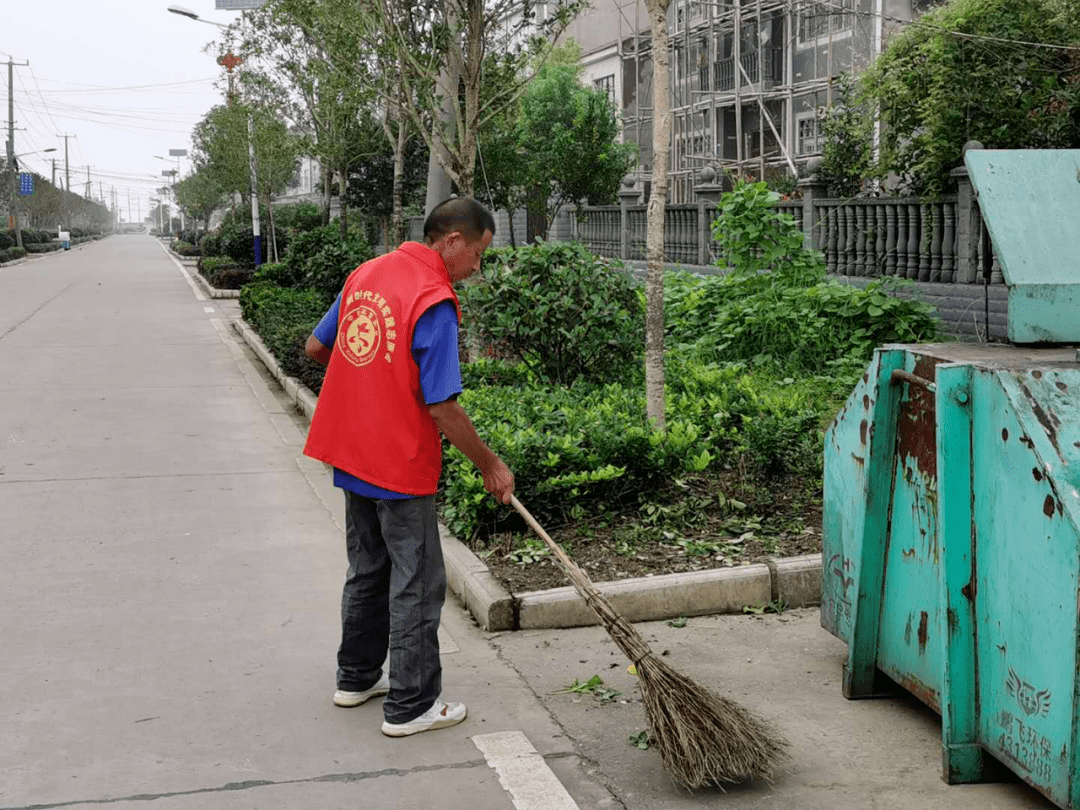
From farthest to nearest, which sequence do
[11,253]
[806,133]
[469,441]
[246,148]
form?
[11,253], [246,148], [806,133], [469,441]

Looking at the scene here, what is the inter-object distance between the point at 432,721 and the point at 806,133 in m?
22.8

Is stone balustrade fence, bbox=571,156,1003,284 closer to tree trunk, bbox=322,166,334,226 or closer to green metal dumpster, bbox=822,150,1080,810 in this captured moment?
green metal dumpster, bbox=822,150,1080,810

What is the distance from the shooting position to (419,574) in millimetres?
3930

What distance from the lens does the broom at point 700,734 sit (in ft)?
11.5

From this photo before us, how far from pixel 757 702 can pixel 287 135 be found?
25993 millimetres

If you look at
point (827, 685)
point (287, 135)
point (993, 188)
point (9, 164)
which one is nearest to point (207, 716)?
point (827, 685)

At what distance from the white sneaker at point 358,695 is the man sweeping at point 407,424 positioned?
0.18 metres

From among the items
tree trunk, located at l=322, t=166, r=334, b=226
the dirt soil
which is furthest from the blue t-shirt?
tree trunk, located at l=322, t=166, r=334, b=226

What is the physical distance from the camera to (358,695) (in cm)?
423

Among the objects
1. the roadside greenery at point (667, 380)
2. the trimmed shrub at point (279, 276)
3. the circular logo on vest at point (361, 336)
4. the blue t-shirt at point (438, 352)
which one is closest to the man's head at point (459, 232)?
the blue t-shirt at point (438, 352)

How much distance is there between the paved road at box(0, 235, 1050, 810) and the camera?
3572mm

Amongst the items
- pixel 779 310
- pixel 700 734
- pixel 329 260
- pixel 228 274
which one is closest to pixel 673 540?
pixel 700 734

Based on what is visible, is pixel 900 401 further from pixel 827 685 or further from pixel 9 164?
pixel 9 164

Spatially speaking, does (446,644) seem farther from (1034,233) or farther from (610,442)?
(1034,233)
